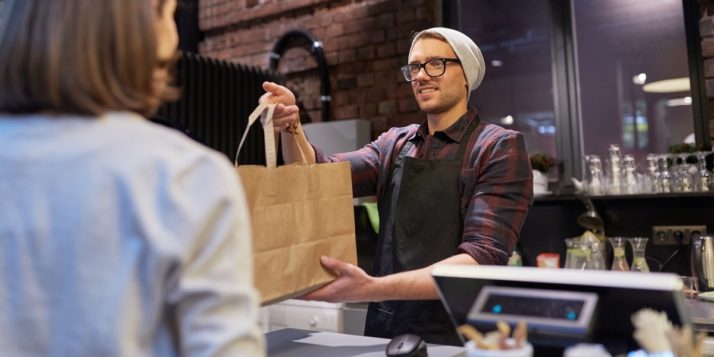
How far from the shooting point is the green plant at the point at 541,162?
2848mm

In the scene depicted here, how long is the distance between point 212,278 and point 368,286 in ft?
2.19

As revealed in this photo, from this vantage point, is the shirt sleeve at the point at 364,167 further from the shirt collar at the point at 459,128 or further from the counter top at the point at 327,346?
the counter top at the point at 327,346

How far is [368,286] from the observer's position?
1.19 meters

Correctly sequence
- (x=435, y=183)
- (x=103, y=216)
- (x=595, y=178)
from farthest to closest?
1. (x=595, y=178)
2. (x=435, y=183)
3. (x=103, y=216)

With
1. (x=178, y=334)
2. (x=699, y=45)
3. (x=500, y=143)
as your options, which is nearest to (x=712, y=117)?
(x=699, y=45)

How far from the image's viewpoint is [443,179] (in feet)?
4.88

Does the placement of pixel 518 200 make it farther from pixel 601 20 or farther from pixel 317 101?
pixel 317 101

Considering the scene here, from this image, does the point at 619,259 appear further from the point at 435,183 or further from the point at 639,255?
the point at 435,183

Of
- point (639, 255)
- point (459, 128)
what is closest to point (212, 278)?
point (459, 128)

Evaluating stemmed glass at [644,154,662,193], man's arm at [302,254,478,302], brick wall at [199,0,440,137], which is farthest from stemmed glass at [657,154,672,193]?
man's arm at [302,254,478,302]

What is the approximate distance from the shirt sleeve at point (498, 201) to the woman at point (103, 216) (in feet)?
2.72

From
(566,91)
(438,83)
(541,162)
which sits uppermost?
(566,91)

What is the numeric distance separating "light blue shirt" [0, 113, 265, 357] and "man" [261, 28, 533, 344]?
71 cm

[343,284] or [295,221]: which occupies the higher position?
[295,221]
